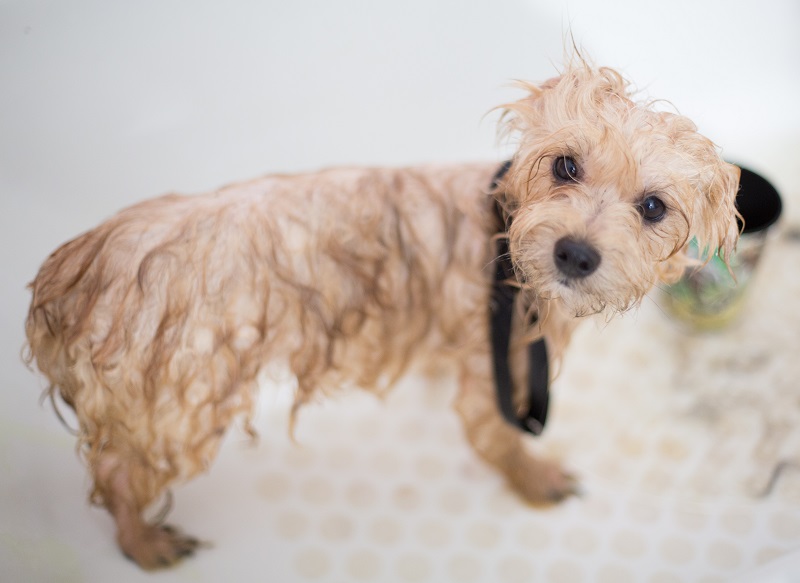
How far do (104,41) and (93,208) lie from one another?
0.45 metres

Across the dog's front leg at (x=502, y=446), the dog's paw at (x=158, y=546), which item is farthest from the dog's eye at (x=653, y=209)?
the dog's paw at (x=158, y=546)

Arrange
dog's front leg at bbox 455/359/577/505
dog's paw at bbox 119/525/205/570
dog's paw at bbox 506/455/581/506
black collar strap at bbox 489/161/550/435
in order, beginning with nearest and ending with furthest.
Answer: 1. black collar strap at bbox 489/161/550/435
2. dog's paw at bbox 119/525/205/570
3. dog's front leg at bbox 455/359/577/505
4. dog's paw at bbox 506/455/581/506

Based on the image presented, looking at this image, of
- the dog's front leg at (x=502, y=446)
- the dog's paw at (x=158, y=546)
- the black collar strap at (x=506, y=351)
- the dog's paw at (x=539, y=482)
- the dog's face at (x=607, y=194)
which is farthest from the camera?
the dog's paw at (x=539, y=482)

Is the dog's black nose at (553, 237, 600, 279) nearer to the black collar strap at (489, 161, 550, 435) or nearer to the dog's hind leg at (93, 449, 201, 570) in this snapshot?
the black collar strap at (489, 161, 550, 435)

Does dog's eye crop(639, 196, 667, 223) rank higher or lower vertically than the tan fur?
higher

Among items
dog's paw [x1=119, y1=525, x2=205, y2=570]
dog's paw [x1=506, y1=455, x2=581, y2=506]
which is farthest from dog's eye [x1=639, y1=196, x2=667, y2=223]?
dog's paw [x1=119, y1=525, x2=205, y2=570]

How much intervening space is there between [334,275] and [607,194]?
633 mm

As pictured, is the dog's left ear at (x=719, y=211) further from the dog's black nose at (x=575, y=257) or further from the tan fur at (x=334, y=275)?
the dog's black nose at (x=575, y=257)

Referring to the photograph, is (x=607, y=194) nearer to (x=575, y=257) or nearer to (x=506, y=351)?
(x=575, y=257)

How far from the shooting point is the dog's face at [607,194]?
3.60ft

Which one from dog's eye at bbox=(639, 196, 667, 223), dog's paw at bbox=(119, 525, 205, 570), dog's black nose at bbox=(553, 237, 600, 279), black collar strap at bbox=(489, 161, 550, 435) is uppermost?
dog's eye at bbox=(639, 196, 667, 223)

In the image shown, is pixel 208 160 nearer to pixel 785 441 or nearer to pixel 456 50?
pixel 456 50

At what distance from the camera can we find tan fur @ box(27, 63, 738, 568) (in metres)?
1.13

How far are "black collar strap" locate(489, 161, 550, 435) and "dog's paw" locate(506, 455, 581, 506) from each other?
24 centimetres
